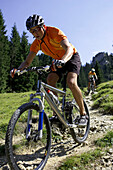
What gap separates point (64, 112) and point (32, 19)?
84.4 inches

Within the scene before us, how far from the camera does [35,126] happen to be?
2.68 m

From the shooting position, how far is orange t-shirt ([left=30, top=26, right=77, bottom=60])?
3.04 metres

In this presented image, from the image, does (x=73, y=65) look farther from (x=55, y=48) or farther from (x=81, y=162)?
(x=81, y=162)

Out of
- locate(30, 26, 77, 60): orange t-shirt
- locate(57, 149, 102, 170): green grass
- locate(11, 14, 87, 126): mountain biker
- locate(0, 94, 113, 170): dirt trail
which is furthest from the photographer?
locate(30, 26, 77, 60): orange t-shirt

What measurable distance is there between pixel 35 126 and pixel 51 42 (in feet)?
5.82

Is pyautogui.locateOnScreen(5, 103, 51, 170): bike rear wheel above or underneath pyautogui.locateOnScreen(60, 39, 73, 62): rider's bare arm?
underneath

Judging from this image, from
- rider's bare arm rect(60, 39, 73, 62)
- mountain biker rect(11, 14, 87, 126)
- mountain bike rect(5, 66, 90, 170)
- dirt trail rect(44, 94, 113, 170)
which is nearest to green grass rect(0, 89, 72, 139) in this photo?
mountain bike rect(5, 66, 90, 170)

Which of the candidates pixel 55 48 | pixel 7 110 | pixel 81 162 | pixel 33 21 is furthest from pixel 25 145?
pixel 7 110

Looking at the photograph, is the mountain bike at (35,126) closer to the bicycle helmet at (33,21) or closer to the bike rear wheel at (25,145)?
the bike rear wheel at (25,145)

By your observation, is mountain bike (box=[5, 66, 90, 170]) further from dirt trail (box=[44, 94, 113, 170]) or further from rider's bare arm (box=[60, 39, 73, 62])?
rider's bare arm (box=[60, 39, 73, 62])

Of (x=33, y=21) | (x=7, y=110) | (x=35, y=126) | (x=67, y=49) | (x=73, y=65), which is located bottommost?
(x=35, y=126)

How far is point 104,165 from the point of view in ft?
7.98

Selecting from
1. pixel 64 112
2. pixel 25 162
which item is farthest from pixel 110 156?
pixel 25 162

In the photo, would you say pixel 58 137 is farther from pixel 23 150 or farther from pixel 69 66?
pixel 69 66
